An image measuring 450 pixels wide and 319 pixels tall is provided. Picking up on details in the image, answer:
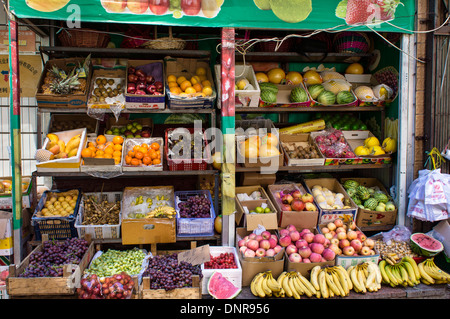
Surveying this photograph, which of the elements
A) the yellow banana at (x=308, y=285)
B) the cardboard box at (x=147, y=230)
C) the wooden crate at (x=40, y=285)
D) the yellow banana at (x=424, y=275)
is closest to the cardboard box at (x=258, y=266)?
the yellow banana at (x=308, y=285)

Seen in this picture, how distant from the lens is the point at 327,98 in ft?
15.4

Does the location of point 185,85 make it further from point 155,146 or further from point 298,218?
point 298,218

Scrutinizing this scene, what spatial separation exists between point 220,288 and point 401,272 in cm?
204

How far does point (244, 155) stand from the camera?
447cm

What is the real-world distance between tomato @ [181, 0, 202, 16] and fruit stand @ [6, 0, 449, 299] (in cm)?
1

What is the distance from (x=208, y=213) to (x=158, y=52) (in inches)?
82.1

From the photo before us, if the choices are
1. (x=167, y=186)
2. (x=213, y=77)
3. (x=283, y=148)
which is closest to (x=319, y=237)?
(x=283, y=148)

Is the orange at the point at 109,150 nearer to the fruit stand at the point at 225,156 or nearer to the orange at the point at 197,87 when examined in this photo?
the fruit stand at the point at 225,156

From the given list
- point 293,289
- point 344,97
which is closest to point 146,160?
point 293,289

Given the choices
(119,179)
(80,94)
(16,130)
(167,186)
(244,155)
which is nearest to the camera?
(16,130)

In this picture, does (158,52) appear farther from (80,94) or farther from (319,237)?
(319,237)

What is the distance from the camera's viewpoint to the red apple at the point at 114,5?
3.75 m

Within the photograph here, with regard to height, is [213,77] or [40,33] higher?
[40,33]

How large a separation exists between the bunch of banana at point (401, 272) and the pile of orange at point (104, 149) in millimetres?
3330
